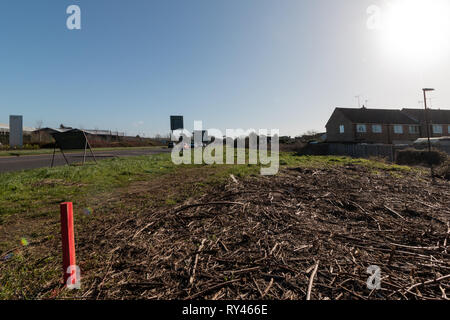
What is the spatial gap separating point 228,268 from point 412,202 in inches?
189

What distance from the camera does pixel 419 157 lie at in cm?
1511

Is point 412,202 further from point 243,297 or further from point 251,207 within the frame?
point 243,297

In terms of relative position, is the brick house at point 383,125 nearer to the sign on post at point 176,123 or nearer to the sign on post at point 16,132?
the sign on post at point 176,123

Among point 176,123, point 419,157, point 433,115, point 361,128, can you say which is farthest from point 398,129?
point 176,123

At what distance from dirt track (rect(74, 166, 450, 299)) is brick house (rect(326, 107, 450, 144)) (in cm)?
3528

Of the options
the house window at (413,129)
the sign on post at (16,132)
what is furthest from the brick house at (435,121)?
the sign on post at (16,132)

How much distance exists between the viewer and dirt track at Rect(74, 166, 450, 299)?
201cm

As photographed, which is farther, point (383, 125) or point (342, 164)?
point (383, 125)

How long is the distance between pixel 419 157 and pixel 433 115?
3618 cm

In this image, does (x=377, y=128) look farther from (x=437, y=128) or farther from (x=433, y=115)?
(x=433, y=115)

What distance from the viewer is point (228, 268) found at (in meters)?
2.33

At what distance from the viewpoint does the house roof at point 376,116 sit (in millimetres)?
35628
